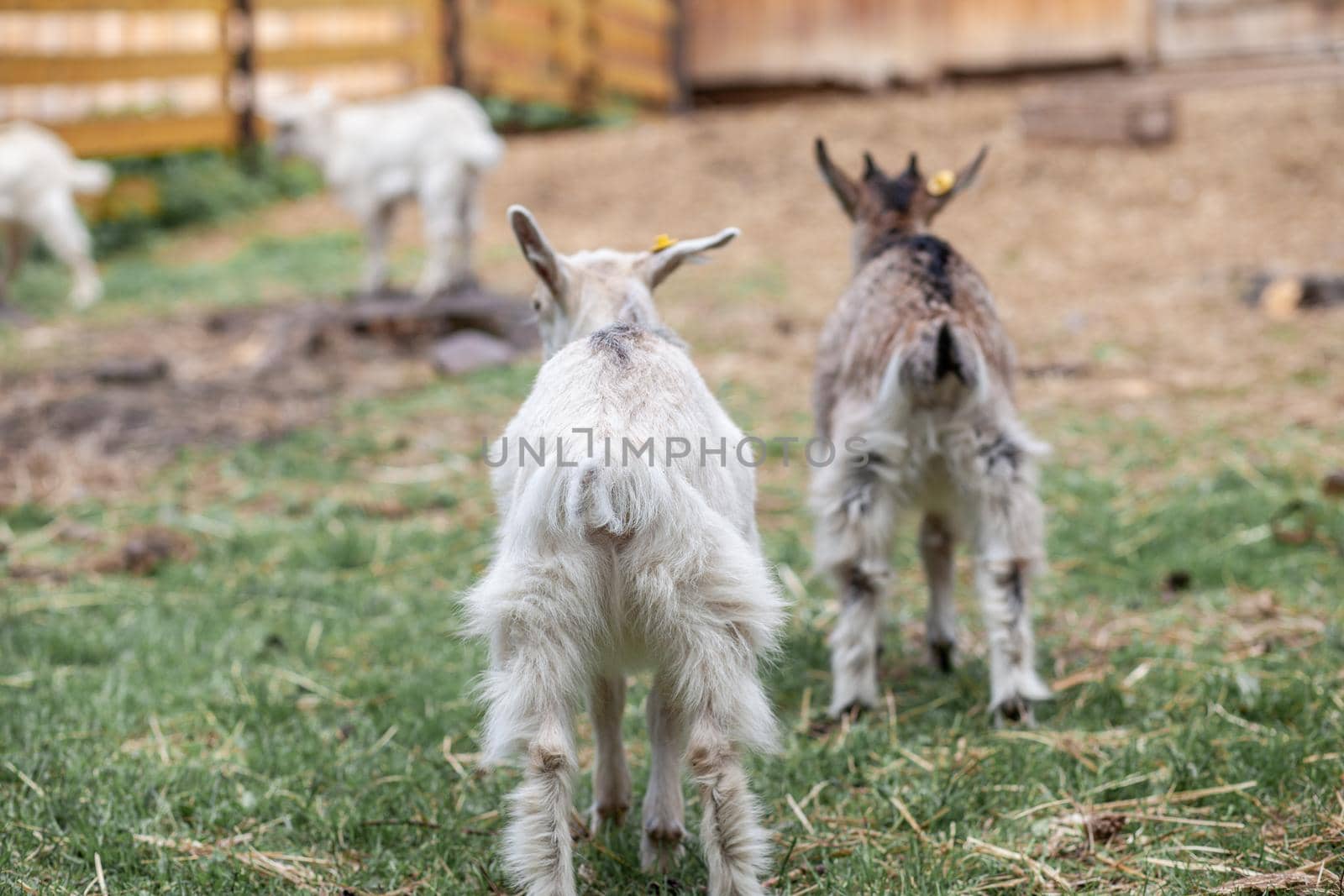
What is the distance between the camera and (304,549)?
18.8 ft

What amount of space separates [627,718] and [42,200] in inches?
408

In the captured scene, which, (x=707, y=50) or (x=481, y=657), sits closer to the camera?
(x=481, y=657)

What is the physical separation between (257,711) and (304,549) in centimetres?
163

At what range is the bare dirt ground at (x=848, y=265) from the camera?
25.1ft

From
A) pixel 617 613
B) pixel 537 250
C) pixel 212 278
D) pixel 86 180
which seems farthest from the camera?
pixel 212 278

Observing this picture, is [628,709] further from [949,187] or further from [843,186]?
[949,187]

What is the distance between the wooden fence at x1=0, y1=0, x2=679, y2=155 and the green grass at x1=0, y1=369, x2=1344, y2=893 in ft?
33.4

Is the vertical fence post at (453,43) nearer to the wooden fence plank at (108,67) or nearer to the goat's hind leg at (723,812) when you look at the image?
the wooden fence plank at (108,67)

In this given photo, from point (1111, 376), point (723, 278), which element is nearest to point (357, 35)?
point (723, 278)

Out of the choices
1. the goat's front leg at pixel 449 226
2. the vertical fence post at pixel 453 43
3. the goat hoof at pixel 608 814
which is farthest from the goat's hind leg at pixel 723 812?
the vertical fence post at pixel 453 43

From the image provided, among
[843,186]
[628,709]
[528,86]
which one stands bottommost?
[628,709]

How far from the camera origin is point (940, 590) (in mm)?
4508

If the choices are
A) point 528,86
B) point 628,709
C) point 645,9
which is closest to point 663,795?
point 628,709

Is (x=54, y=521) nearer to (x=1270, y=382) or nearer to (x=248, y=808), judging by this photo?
(x=248, y=808)
